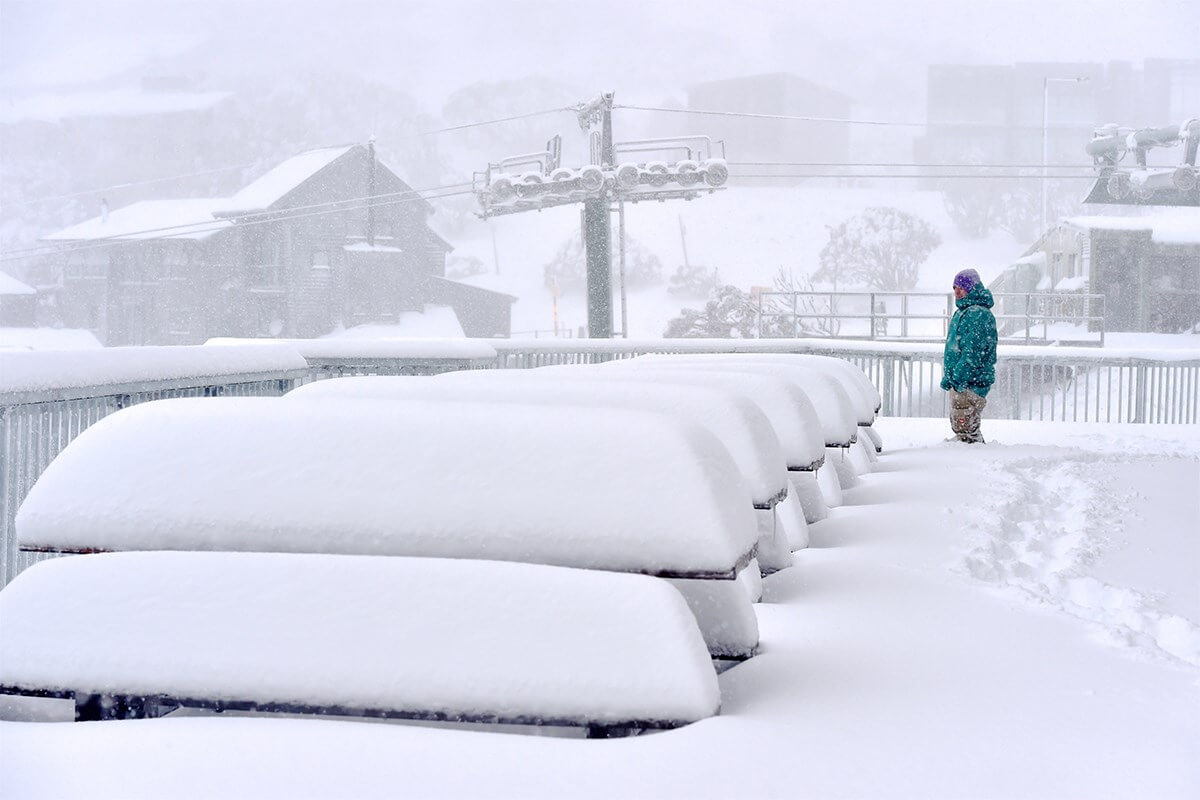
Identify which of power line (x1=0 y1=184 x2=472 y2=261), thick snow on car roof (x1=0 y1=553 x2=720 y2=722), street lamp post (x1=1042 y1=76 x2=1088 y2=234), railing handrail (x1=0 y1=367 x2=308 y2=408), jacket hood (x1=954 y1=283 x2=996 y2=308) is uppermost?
street lamp post (x1=1042 y1=76 x2=1088 y2=234)

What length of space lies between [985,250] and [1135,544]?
89.0m

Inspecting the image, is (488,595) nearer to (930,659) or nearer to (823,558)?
(930,659)

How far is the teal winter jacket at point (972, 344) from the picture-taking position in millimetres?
10469

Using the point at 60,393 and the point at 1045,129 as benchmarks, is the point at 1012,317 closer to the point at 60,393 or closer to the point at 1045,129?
the point at 1045,129

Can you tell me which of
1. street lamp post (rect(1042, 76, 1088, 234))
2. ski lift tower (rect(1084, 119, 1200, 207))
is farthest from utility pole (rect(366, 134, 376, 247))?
ski lift tower (rect(1084, 119, 1200, 207))

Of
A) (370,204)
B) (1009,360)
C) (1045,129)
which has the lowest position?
(1009,360)

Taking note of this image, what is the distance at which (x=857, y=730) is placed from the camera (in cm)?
262

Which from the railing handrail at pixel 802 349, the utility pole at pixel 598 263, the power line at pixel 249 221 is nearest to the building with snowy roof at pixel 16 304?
the power line at pixel 249 221

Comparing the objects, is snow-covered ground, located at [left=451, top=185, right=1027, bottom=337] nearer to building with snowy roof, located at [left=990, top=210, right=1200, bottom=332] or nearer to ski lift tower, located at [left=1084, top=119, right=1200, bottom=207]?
building with snowy roof, located at [left=990, top=210, right=1200, bottom=332]

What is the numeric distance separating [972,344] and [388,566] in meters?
8.55

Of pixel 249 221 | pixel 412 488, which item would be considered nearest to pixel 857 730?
pixel 412 488

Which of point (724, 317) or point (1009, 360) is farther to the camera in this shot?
point (724, 317)

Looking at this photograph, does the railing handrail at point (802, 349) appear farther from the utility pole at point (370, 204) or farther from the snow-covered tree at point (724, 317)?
the utility pole at point (370, 204)

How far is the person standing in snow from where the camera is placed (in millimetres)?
10461
